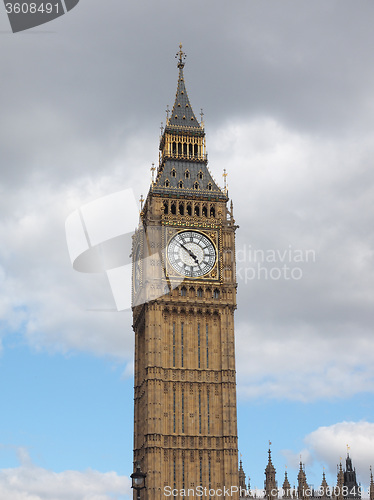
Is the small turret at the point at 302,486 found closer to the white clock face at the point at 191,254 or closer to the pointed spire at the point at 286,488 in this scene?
the pointed spire at the point at 286,488

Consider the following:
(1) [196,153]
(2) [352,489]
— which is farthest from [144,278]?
(2) [352,489]

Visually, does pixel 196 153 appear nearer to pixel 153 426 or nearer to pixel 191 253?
pixel 191 253

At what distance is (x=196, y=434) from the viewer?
92.1m

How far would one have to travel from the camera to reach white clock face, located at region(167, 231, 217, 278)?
322ft

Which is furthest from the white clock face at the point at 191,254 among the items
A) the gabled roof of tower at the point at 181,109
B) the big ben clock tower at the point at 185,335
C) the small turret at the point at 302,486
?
the small turret at the point at 302,486

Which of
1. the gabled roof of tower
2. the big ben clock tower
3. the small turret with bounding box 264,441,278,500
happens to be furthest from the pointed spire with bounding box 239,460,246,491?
the gabled roof of tower

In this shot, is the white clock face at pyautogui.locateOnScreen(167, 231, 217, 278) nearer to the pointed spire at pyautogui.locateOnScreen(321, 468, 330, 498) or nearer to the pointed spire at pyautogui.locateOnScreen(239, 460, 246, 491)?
the pointed spire at pyautogui.locateOnScreen(239, 460, 246, 491)

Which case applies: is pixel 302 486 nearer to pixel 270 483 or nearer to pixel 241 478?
pixel 270 483

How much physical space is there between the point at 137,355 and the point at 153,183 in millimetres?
19812

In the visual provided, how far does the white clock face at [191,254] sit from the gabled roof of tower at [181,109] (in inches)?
653

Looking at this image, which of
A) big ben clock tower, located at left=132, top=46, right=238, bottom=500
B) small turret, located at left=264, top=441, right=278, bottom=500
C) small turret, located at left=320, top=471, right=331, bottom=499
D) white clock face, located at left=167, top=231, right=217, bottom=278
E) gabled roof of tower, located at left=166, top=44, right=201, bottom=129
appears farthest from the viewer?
gabled roof of tower, located at left=166, top=44, right=201, bottom=129

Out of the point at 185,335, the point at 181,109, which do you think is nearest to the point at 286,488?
the point at 185,335

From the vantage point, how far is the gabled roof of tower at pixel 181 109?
109 m

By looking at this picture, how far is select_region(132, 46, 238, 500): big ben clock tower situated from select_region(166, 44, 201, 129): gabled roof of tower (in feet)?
16.7
